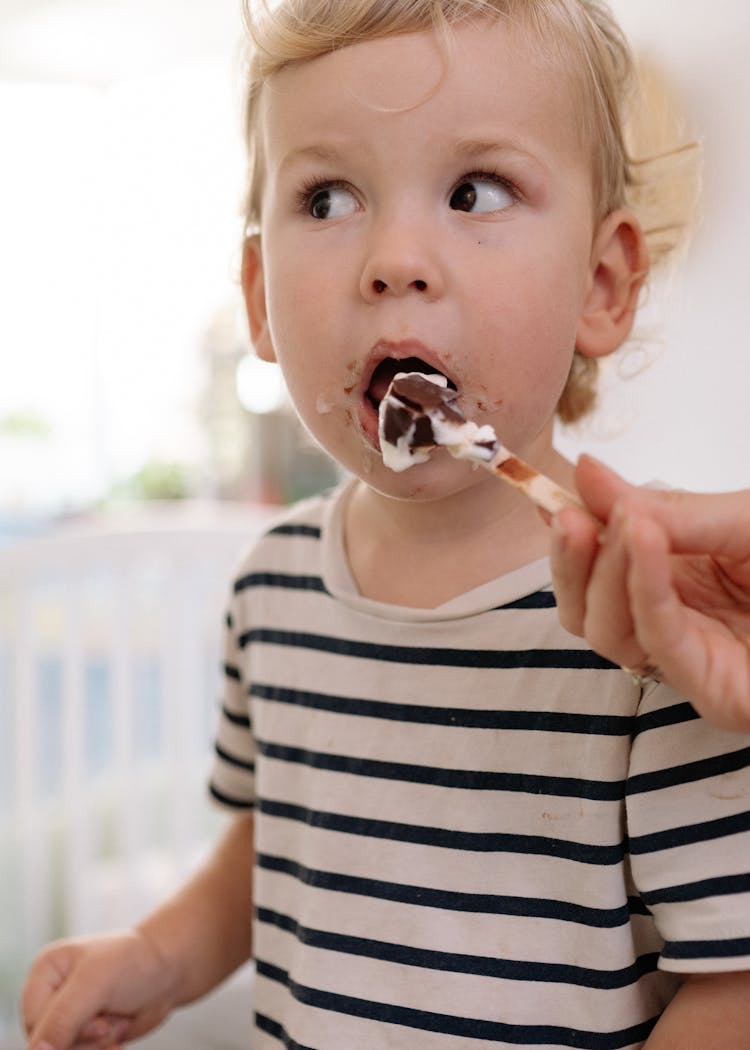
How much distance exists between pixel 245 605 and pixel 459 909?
1.10 feet

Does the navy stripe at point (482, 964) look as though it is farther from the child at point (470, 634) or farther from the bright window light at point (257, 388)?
the bright window light at point (257, 388)

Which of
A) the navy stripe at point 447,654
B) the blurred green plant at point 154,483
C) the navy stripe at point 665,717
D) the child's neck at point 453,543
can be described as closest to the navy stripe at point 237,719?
the navy stripe at point 447,654

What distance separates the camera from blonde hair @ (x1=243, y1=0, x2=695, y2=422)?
0.66m

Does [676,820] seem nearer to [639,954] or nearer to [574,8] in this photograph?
[639,954]

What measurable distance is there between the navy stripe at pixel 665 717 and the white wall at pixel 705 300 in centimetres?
23

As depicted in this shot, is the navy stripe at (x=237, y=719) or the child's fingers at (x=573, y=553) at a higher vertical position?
the child's fingers at (x=573, y=553)

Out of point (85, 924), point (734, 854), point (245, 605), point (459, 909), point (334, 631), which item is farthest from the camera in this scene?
point (85, 924)

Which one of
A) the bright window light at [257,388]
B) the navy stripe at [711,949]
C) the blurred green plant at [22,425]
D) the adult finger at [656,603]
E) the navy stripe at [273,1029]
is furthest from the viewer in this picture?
the bright window light at [257,388]

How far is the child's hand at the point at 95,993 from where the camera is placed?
0.84 meters

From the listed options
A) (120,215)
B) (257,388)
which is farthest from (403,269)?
(257,388)

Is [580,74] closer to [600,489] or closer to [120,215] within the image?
[600,489]

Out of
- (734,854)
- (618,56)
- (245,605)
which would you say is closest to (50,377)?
(245,605)

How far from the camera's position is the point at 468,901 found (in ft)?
2.31

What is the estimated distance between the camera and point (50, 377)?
3.65 meters
